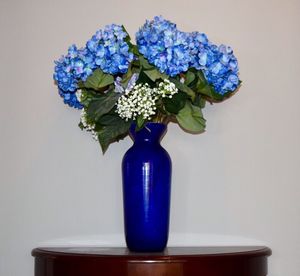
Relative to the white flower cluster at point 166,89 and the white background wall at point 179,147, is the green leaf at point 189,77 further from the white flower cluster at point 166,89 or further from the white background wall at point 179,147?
the white background wall at point 179,147

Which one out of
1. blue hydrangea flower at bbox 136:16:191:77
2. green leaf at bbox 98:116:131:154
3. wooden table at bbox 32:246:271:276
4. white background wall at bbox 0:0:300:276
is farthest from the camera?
white background wall at bbox 0:0:300:276

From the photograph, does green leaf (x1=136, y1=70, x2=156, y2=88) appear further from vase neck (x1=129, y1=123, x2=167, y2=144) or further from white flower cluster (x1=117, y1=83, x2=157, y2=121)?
vase neck (x1=129, y1=123, x2=167, y2=144)

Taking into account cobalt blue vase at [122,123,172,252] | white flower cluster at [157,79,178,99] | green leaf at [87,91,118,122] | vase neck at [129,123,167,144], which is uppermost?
white flower cluster at [157,79,178,99]

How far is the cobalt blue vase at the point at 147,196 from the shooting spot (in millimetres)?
1389

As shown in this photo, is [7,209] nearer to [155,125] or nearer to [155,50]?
[155,125]

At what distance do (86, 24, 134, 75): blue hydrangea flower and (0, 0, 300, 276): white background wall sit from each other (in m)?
0.42

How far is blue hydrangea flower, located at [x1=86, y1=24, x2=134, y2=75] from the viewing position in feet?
4.34

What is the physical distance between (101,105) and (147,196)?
0.95 ft

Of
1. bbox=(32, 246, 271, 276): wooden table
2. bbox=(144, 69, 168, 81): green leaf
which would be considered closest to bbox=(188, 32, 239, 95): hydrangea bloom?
bbox=(144, 69, 168, 81): green leaf

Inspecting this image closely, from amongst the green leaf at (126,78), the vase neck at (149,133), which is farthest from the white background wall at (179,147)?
the green leaf at (126,78)

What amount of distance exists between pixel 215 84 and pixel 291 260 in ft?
2.15

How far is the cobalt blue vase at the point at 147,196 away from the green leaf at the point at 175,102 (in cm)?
9

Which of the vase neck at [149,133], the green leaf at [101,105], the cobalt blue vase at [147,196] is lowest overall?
the cobalt blue vase at [147,196]

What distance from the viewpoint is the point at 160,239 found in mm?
1397
